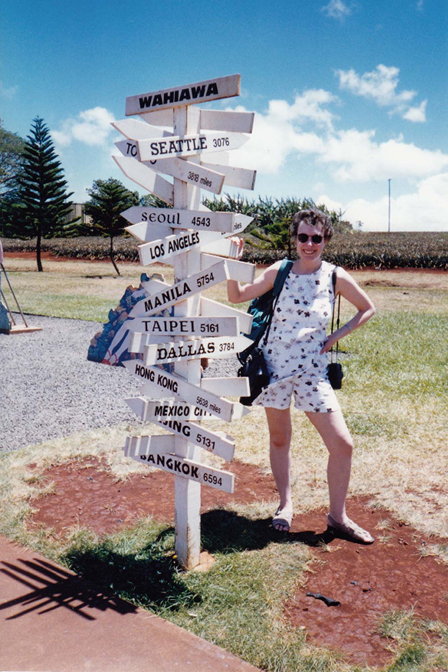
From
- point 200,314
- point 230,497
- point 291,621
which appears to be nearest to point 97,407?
point 230,497

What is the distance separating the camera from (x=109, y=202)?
31.5 m

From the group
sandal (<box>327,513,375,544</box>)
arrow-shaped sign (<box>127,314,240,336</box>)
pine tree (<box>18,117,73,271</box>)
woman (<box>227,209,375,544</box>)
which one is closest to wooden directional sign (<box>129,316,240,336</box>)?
arrow-shaped sign (<box>127,314,240,336</box>)

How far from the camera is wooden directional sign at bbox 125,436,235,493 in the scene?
2803mm

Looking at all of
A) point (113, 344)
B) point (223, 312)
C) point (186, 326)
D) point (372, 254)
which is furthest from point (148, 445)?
point (372, 254)

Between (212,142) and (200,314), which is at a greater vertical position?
(212,142)

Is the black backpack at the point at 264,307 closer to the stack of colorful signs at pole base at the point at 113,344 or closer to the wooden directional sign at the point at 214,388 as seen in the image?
the wooden directional sign at the point at 214,388

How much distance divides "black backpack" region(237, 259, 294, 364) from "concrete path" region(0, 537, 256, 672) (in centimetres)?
145

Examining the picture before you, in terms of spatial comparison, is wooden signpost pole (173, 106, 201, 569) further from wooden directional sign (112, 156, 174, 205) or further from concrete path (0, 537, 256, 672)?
concrete path (0, 537, 256, 672)

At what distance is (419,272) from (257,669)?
25.3 meters

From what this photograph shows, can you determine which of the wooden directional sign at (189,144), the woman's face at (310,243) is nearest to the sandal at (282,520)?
the woman's face at (310,243)

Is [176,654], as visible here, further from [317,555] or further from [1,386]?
[1,386]

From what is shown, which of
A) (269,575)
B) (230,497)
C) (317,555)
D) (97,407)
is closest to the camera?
(269,575)

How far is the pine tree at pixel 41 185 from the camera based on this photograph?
33812mm

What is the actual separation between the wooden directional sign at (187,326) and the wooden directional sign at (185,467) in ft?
1.70
